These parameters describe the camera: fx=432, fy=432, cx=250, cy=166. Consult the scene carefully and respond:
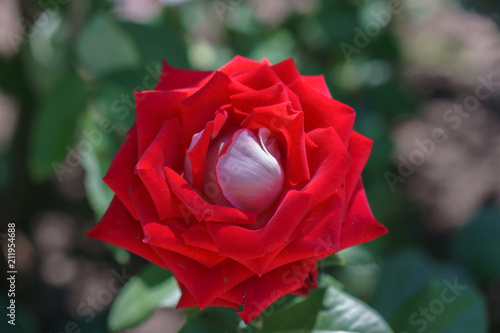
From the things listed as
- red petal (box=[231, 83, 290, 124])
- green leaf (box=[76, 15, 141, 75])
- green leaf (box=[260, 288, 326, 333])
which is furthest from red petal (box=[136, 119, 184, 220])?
green leaf (box=[76, 15, 141, 75])

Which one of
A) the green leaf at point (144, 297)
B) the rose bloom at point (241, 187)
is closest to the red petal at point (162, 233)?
the rose bloom at point (241, 187)

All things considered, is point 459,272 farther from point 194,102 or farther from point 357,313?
point 194,102

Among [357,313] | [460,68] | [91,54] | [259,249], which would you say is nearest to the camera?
[259,249]

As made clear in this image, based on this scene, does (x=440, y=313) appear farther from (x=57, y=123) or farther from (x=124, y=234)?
(x=57, y=123)

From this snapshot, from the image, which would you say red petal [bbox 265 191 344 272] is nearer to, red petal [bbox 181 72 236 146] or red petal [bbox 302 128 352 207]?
red petal [bbox 302 128 352 207]

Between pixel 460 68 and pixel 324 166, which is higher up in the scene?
pixel 324 166

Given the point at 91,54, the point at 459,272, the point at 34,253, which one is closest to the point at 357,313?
the point at 459,272
